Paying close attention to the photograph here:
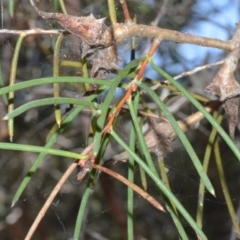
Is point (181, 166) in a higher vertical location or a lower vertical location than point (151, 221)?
higher

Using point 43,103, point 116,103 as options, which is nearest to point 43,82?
point 43,103

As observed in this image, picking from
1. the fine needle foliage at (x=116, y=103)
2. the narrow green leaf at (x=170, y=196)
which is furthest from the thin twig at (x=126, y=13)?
the narrow green leaf at (x=170, y=196)

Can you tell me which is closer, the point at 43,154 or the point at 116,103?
the point at 43,154

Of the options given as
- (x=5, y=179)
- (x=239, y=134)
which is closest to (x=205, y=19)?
(x=239, y=134)

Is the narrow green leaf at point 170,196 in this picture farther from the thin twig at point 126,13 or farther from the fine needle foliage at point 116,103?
the thin twig at point 126,13

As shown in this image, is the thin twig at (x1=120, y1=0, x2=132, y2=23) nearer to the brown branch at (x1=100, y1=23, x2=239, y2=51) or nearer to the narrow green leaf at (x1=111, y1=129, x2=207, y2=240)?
the brown branch at (x1=100, y1=23, x2=239, y2=51)

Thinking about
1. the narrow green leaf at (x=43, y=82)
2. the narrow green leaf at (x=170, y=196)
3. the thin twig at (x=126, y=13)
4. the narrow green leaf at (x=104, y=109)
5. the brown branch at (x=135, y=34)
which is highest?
the thin twig at (x=126, y=13)

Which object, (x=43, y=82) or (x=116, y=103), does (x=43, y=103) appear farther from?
(x=116, y=103)

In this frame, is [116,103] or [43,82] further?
[116,103]

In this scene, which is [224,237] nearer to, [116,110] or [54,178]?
[54,178]

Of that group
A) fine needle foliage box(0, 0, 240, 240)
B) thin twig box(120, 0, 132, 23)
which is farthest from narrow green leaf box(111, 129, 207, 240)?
thin twig box(120, 0, 132, 23)

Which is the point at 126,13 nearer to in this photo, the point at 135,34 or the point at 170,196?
the point at 135,34
